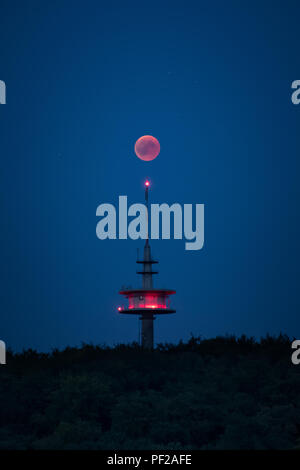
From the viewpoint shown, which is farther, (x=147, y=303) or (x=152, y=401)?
(x=147, y=303)

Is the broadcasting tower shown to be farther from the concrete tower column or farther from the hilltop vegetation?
the hilltop vegetation

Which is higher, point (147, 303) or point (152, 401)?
point (147, 303)

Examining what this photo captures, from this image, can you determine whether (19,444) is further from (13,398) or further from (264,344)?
(264,344)

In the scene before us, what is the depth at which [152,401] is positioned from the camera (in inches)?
874

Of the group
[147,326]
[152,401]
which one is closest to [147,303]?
[147,326]

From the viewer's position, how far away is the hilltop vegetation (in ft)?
65.4

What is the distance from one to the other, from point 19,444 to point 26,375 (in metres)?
5.71

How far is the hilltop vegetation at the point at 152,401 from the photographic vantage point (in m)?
19.9

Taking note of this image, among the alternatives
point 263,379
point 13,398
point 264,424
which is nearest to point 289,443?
point 264,424

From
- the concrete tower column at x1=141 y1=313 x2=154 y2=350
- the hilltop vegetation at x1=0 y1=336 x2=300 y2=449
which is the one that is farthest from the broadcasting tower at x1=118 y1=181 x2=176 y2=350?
the hilltop vegetation at x1=0 y1=336 x2=300 y2=449

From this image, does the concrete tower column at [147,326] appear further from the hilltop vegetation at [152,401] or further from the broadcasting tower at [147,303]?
the hilltop vegetation at [152,401]

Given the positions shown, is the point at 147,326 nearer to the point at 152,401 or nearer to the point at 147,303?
the point at 147,303
